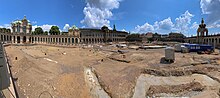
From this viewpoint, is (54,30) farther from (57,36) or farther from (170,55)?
(170,55)

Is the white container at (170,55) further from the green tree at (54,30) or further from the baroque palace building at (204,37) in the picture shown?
the green tree at (54,30)

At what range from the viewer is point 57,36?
89.6m

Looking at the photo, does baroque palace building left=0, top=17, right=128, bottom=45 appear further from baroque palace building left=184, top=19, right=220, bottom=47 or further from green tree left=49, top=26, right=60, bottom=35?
baroque palace building left=184, top=19, right=220, bottom=47

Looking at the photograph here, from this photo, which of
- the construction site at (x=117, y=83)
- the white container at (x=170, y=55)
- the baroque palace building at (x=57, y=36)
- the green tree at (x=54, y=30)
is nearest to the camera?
the construction site at (x=117, y=83)

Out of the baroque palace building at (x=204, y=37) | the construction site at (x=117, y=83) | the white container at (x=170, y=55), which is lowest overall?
the construction site at (x=117, y=83)

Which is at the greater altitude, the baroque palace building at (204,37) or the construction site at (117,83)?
the baroque palace building at (204,37)

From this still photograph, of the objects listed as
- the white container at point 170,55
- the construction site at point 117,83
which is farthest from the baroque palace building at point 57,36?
the white container at point 170,55

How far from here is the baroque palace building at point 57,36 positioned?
75938mm

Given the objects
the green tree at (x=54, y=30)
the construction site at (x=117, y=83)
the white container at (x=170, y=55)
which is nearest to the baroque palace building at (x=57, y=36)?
the green tree at (x=54, y=30)

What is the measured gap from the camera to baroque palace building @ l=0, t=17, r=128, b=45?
75938 mm

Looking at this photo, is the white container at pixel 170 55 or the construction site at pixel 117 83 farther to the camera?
the white container at pixel 170 55

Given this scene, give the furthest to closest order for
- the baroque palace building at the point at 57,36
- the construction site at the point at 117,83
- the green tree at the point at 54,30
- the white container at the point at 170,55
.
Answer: the green tree at the point at 54,30 → the baroque palace building at the point at 57,36 → the white container at the point at 170,55 → the construction site at the point at 117,83

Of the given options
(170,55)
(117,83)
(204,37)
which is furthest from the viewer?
(204,37)

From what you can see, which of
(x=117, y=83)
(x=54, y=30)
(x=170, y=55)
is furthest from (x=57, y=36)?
(x=117, y=83)
